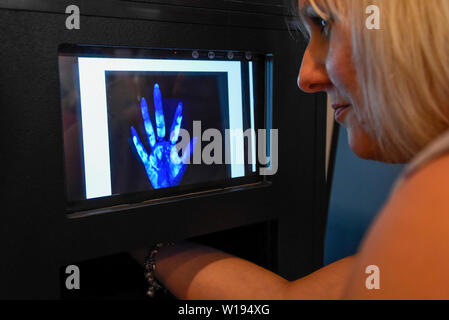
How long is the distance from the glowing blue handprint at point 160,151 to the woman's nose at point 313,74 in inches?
8.1

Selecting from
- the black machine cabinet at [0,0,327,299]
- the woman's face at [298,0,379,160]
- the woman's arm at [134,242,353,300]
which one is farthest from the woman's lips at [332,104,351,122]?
the woman's arm at [134,242,353,300]

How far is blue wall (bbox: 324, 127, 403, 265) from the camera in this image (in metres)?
1.09

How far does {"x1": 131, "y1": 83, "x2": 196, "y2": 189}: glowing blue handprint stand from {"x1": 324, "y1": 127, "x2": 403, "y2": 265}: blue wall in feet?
1.94

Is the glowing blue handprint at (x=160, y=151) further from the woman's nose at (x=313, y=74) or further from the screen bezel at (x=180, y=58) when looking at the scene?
the woman's nose at (x=313, y=74)

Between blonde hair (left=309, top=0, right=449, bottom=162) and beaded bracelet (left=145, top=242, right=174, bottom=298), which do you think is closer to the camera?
blonde hair (left=309, top=0, right=449, bottom=162)

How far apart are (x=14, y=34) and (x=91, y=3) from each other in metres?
0.11

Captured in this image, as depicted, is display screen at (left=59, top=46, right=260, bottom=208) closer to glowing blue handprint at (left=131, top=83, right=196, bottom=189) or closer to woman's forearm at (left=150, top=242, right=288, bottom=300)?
glowing blue handprint at (left=131, top=83, right=196, bottom=189)

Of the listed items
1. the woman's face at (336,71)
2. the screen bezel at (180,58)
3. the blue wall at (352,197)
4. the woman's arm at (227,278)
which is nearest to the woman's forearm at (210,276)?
the woman's arm at (227,278)

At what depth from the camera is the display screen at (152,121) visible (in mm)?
604

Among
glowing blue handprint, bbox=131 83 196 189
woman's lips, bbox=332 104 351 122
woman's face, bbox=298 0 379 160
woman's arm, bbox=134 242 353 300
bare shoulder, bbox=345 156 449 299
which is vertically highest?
woman's face, bbox=298 0 379 160

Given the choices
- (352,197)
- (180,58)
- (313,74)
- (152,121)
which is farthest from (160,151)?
(352,197)

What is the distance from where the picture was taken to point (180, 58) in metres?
0.68

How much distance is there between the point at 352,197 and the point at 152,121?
2.24 feet

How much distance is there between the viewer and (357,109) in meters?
0.60
